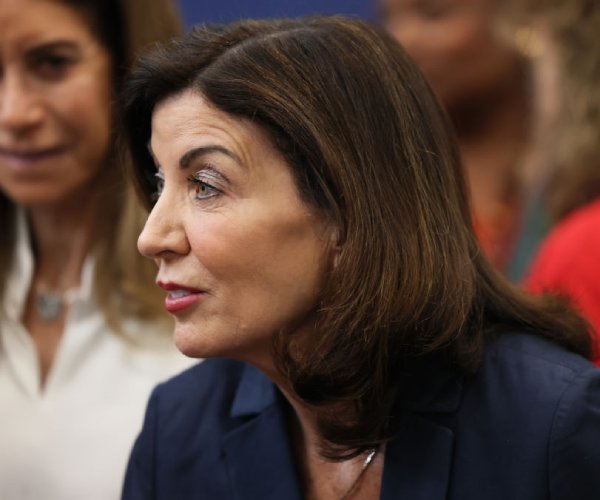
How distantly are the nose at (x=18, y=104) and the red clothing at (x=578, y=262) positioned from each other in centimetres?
113

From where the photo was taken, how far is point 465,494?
179 cm

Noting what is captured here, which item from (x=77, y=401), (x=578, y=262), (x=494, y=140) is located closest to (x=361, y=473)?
(x=77, y=401)

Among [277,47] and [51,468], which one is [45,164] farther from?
[277,47]

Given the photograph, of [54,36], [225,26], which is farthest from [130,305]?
[225,26]

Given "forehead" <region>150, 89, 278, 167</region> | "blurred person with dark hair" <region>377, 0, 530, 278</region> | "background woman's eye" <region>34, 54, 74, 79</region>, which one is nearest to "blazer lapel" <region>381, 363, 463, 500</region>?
"forehead" <region>150, 89, 278, 167</region>

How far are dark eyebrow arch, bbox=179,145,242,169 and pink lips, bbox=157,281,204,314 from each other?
189 millimetres

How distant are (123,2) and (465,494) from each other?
139cm

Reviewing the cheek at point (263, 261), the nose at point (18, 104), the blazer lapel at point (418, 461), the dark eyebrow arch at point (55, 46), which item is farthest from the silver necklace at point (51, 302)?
the blazer lapel at point (418, 461)

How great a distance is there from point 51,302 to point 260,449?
83cm

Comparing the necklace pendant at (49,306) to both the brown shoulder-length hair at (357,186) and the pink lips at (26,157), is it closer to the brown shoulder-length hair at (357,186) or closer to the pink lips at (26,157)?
the pink lips at (26,157)

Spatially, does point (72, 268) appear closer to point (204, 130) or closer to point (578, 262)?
point (204, 130)

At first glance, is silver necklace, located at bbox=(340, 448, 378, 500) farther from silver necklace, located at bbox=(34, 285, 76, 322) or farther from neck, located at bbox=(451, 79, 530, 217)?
neck, located at bbox=(451, 79, 530, 217)

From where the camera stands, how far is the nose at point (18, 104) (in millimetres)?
2412

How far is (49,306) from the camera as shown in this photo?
260cm
